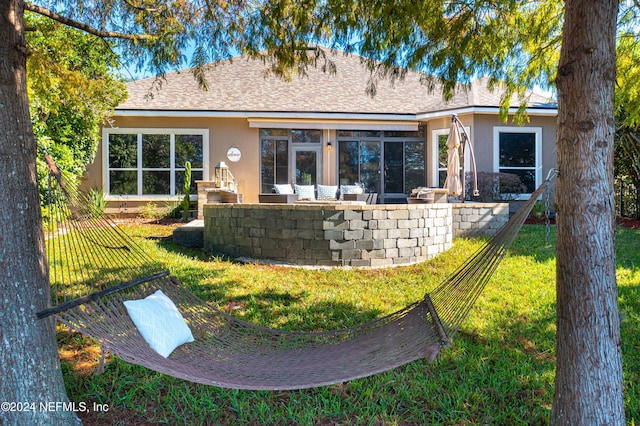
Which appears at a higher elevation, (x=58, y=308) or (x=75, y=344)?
(x=58, y=308)

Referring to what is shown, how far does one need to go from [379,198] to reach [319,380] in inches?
442

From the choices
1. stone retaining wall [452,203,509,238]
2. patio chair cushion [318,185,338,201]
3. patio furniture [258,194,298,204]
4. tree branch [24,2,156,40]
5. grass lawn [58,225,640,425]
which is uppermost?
tree branch [24,2,156,40]

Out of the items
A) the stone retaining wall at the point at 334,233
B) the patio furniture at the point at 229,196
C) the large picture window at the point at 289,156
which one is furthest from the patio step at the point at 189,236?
the large picture window at the point at 289,156

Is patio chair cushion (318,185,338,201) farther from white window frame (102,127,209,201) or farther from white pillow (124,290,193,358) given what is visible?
white pillow (124,290,193,358)

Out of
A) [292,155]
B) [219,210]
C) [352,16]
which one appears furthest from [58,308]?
[292,155]

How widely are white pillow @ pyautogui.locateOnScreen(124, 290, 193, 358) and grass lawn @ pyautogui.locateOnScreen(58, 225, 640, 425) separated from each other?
467 mm

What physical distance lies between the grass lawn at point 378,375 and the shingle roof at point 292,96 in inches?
290

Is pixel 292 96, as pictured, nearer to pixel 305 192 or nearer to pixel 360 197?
pixel 305 192

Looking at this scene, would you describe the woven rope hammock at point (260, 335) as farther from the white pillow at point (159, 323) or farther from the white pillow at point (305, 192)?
the white pillow at point (305, 192)

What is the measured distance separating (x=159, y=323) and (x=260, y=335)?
0.79 m

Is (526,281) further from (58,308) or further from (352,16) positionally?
(58,308)

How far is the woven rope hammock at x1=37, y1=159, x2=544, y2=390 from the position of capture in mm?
2121

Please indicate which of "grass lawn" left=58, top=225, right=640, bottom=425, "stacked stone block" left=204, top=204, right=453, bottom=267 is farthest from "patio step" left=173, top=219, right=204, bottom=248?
"grass lawn" left=58, top=225, right=640, bottom=425

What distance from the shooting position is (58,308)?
2119 millimetres
